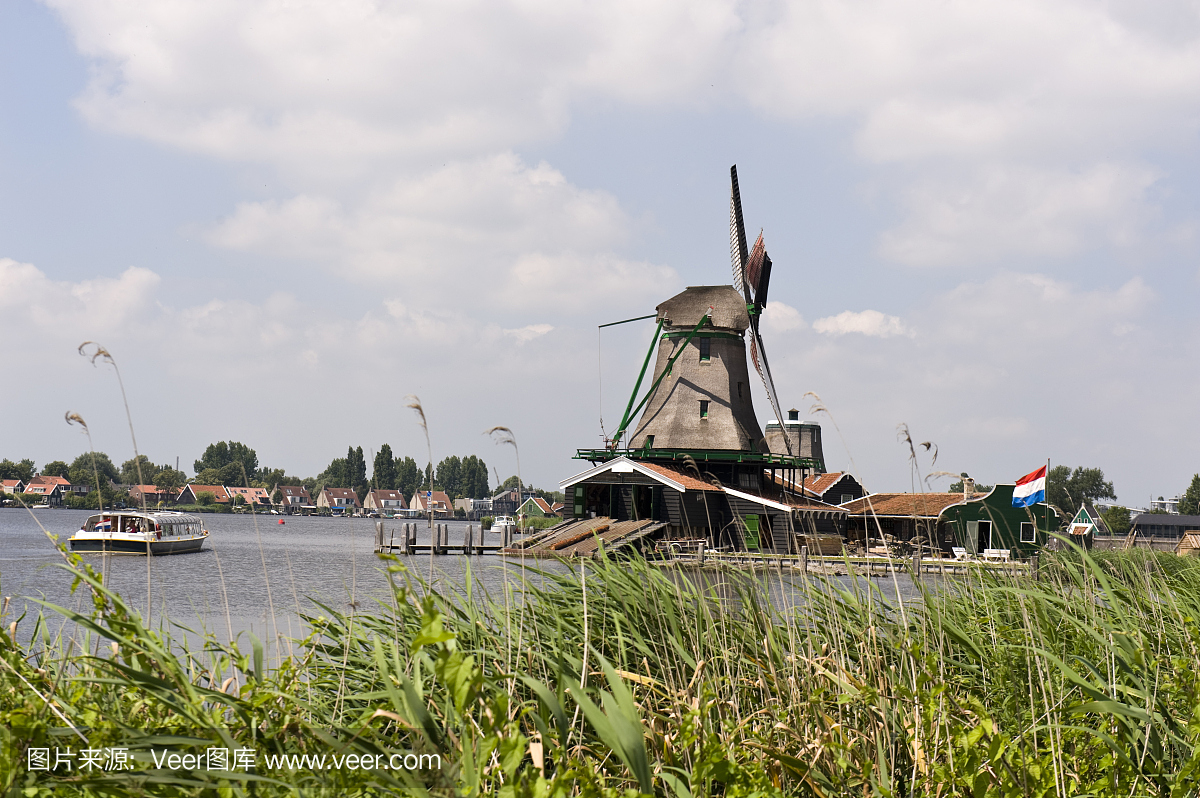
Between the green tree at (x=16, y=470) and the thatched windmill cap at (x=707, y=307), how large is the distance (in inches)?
2292

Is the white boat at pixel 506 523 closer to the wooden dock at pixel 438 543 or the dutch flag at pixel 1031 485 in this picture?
the wooden dock at pixel 438 543

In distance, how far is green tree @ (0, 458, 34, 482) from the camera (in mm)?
74188

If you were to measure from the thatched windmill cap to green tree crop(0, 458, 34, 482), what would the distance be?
2292 inches

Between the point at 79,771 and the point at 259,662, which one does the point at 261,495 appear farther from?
the point at 79,771

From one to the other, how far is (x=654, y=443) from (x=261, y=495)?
2831 centimetres

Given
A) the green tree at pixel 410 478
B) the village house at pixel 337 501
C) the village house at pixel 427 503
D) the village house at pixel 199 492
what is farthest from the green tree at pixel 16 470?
the village house at pixel 427 503

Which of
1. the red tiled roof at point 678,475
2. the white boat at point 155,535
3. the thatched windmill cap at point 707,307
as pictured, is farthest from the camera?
the white boat at point 155,535

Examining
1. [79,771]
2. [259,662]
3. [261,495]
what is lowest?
[79,771]

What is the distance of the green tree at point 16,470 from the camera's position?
243 ft

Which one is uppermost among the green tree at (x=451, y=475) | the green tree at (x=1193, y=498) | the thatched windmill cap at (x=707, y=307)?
the thatched windmill cap at (x=707, y=307)

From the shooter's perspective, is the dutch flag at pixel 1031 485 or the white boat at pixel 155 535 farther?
the white boat at pixel 155 535

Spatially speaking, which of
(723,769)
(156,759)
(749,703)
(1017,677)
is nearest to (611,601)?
(749,703)

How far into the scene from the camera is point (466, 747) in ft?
6.89

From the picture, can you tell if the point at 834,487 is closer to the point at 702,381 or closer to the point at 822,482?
the point at 822,482
